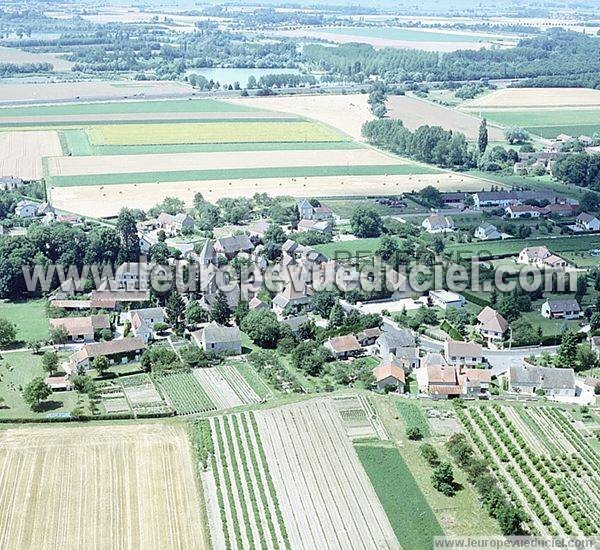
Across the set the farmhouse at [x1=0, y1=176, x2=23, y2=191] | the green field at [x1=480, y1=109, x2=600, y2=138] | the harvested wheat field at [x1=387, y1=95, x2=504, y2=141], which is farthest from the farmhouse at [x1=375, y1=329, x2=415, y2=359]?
the green field at [x1=480, y1=109, x2=600, y2=138]

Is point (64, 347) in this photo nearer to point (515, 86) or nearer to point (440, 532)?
point (440, 532)

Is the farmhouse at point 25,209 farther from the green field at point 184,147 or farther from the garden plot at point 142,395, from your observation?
the garden plot at point 142,395

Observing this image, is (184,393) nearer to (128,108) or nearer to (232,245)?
(232,245)

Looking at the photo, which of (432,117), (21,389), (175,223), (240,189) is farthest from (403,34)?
(21,389)

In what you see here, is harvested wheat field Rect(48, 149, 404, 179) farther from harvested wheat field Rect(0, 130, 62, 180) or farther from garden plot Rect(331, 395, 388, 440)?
garden plot Rect(331, 395, 388, 440)

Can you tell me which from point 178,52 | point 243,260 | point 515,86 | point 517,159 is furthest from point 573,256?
point 178,52

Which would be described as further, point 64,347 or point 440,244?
point 440,244
